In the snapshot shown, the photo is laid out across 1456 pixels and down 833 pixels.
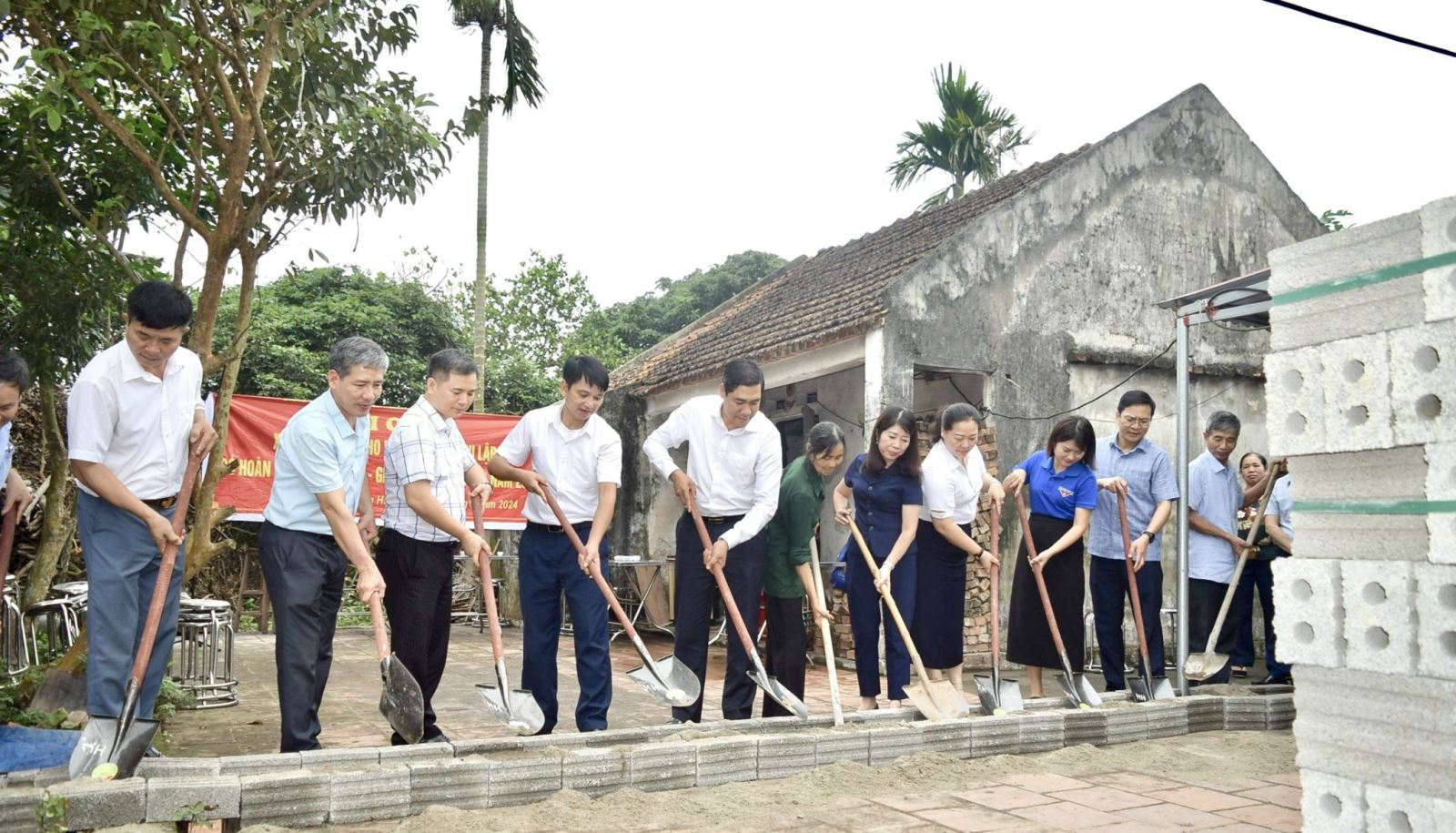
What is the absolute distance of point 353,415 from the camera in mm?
4363

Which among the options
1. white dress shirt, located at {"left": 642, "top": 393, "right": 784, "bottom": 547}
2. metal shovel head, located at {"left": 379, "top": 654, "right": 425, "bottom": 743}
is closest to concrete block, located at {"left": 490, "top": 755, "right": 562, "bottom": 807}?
metal shovel head, located at {"left": 379, "top": 654, "right": 425, "bottom": 743}

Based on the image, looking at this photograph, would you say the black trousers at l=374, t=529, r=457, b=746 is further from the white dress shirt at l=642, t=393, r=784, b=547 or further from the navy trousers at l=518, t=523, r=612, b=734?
the white dress shirt at l=642, t=393, r=784, b=547

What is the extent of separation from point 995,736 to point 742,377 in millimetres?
1917

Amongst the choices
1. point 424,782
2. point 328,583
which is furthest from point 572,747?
point 328,583

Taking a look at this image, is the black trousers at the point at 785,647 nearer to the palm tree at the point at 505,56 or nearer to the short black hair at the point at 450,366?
the short black hair at the point at 450,366

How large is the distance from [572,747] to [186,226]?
3.68 m

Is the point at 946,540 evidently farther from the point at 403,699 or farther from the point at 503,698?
the point at 403,699

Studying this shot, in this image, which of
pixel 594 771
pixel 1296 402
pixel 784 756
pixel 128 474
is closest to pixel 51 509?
pixel 128 474

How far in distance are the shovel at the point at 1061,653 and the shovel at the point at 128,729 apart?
12.5 feet

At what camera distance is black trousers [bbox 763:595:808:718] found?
5379mm

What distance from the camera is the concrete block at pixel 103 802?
3160mm

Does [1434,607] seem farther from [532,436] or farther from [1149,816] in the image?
[532,436]

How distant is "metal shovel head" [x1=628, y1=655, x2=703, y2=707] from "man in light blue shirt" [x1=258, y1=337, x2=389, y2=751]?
1.32m

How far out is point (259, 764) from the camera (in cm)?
371
